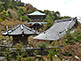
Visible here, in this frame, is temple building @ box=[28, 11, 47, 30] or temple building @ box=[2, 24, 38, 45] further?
temple building @ box=[28, 11, 47, 30]

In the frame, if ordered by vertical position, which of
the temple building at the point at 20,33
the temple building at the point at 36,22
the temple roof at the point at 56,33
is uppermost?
the temple building at the point at 20,33

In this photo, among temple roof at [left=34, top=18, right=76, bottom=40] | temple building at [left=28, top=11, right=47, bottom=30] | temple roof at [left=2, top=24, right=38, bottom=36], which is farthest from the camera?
temple building at [left=28, top=11, right=47, bottom=30]

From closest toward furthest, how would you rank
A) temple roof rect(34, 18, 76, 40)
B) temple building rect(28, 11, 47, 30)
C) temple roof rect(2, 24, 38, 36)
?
temple roof rect(2, 24, 38, 36) < temple roof rect(34, 18, 76, 40) < temple building rect(28, 11, 47, 30)

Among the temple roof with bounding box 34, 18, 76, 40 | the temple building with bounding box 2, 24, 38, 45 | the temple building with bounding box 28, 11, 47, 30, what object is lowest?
the temple building with bounding box 28, 11, 47, 30

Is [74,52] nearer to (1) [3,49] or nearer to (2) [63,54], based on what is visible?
(2) [63,54]

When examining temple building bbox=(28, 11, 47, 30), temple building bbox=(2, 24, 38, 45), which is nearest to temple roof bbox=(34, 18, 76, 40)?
temple building bbox=(2, 24, 38, 45)

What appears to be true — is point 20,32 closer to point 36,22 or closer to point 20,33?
point 20,33

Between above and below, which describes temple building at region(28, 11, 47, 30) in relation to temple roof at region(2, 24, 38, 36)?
below

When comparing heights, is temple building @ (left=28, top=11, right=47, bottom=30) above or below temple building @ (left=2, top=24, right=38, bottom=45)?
below

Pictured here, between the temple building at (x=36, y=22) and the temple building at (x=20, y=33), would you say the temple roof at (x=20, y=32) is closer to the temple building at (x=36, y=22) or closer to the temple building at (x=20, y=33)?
the temple building at (x=20, y=33)

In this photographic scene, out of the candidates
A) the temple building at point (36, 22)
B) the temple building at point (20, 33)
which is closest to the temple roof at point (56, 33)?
the temple building at point (20, 33)

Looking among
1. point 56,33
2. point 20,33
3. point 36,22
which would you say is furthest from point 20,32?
point 36,22

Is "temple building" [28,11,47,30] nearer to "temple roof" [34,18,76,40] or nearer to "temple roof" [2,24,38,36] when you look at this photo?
"temple roof" [34,18,76,40]

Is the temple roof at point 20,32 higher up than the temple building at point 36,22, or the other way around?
the temple roof at point 20,32
